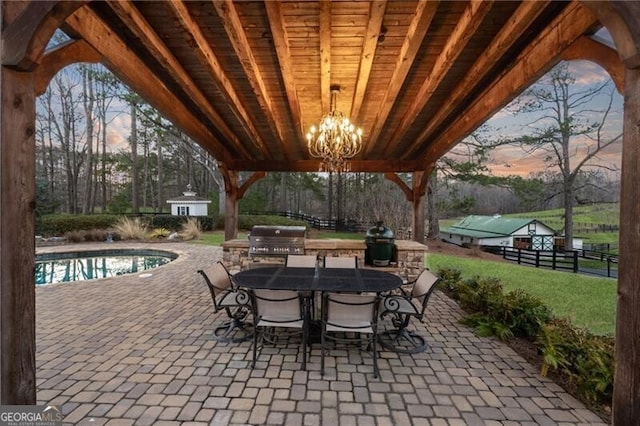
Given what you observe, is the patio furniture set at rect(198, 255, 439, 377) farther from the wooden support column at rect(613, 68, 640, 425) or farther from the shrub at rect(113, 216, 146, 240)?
the shrub at rect(113, 216, 146, 240)

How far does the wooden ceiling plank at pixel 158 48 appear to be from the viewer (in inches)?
83.1

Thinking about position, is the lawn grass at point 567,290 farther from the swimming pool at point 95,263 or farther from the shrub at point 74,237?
the shrub at point 74,237

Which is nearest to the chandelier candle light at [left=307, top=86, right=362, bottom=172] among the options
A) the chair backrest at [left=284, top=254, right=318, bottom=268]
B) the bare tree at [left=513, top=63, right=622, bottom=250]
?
the chair backrest at [left=284, top=254, right=318, bottom=268]

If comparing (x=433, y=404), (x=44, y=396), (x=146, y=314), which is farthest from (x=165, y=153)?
(x=433, y=404)

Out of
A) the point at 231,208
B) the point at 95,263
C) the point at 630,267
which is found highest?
the point at 231,208

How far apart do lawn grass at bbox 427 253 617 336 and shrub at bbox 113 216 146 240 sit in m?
11.2

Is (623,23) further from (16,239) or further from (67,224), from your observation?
(67,224)

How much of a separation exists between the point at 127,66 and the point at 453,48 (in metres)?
2.78

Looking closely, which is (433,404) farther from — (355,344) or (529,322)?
(529,322)

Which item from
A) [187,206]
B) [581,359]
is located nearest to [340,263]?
[581,359]

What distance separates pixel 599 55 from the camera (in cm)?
212

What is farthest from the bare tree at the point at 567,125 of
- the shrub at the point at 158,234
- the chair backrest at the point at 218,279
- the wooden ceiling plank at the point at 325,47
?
the shrub at the point at 158,234

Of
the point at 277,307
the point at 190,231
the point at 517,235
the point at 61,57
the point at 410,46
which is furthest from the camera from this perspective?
the point at 517,235

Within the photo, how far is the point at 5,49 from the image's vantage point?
1.71 meters
